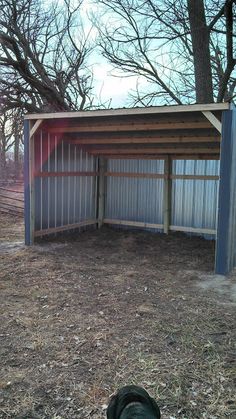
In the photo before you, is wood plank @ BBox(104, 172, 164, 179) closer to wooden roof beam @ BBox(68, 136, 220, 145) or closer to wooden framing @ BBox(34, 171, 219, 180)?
wooden framing @ BBox(34, 171, 219, 180)

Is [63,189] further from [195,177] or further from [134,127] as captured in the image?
[195,177]

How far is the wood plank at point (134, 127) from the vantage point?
5.68 metres

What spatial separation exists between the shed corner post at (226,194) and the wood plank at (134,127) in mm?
804

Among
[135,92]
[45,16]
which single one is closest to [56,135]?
[135,92]

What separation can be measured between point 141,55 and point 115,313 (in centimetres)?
1015

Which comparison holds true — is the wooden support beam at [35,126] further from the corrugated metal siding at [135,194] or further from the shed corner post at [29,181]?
the corrugated metal siding at [135,194]

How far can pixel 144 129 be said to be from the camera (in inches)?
239

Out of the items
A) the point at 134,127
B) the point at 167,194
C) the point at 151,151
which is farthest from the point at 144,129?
the point at 167,194

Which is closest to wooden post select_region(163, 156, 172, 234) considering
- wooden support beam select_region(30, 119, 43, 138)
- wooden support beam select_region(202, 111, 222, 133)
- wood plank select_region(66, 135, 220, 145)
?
wood plank select_region(66, 135, 220, 145)

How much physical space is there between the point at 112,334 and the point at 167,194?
467 centimetres

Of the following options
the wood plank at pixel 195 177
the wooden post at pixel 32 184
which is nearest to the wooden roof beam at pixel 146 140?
the wood plank at pixel 195 177

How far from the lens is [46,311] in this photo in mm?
3744

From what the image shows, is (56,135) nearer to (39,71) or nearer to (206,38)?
(206,38)

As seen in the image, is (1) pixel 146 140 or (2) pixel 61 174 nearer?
(1) pixel 146 140
